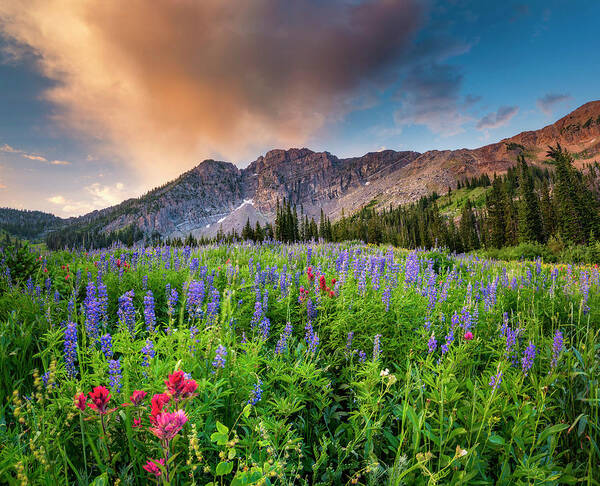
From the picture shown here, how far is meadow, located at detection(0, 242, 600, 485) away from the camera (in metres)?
1.67

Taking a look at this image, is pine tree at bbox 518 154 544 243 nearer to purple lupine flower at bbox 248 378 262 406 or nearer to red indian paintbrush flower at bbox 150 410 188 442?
purple lupine flower at bbox 248 378 262 406

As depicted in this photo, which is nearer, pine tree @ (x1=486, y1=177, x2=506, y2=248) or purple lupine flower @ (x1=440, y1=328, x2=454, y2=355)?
purple lupine flower @ (x1=440, y1=328, x2=454, y2=355)

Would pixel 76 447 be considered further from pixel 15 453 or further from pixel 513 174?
pixel 513 174

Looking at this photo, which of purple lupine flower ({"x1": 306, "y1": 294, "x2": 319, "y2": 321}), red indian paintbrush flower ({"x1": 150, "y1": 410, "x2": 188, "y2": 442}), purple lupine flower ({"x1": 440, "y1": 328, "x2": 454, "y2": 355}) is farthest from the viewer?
purple lupine flower ({"x1": 306, "y1": 294, "x2": 319, "y2": 321})

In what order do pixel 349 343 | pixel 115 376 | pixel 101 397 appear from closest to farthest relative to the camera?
pixel 101 397 → pixel 115 376 → pixel 349 343

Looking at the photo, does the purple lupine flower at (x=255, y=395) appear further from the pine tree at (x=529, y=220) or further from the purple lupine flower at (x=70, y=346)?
the pine tree at (x=529, y=220)

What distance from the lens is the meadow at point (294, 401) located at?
5.48 feet

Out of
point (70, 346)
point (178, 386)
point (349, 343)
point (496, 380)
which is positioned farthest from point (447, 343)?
point (70, 346)

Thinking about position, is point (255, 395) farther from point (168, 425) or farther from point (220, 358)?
point (168, 425)

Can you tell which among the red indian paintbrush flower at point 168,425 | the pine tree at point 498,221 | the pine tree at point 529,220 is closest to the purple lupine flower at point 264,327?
the red indian paintbrush flower at point 168,425

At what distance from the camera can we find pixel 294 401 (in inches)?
88.4

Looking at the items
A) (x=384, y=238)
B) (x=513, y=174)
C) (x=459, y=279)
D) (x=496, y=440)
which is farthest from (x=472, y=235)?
(x=496, y=440)

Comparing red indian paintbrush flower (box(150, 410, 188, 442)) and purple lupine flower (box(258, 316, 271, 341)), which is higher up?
red indian paintbrush flower (box(150, 410, 188, 442))

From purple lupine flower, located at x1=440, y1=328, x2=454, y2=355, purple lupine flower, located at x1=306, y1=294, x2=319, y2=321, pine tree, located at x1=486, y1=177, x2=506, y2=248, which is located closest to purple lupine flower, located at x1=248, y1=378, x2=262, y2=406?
purple lupine flower, located at x1=306, y1=294, x2=319, y2=321
